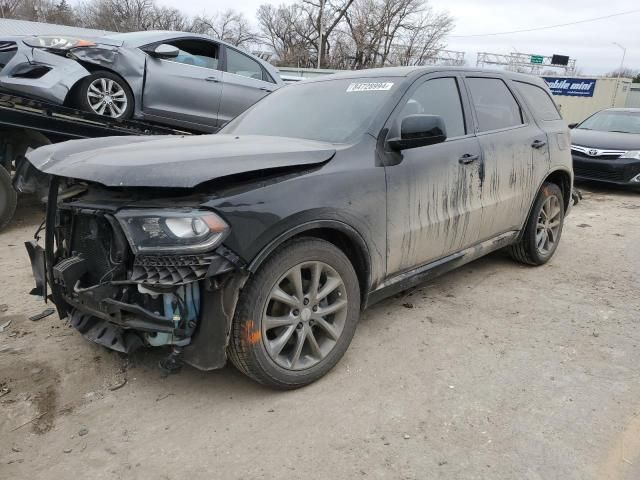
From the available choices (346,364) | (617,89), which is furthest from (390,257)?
(617,89)

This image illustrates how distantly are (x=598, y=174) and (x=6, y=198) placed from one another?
9.37 m

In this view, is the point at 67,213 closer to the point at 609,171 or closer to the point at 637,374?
the point at 637,374

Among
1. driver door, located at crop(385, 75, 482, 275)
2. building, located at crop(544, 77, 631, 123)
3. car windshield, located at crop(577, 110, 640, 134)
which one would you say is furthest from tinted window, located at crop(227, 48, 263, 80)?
building, located at crop(544, 77, 631, 123)

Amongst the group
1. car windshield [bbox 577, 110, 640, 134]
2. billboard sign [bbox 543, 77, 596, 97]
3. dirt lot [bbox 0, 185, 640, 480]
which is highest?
billboard sign [bbox 543, 77, 596, 97]

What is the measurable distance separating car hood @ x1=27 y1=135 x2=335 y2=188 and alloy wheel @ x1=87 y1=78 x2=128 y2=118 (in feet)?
10.3

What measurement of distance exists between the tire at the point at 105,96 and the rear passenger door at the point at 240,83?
1279mm

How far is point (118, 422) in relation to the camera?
255 centimetres

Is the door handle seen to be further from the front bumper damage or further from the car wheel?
the front bumper damage

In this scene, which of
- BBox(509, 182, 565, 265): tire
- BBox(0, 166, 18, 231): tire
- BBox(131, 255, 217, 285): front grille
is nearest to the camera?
BBox(131, 255, 217, 285): front grille

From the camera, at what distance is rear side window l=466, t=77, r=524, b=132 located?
4.00m

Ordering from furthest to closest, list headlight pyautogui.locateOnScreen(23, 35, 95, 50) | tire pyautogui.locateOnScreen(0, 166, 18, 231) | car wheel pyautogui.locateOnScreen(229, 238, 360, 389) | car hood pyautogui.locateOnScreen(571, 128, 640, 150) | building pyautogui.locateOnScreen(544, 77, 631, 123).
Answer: building pyautogui.locateOnScreen(544, 77, 631, 123), car hood pyautogui.locateOnScreen(571, 128, 640, 150), headlight pyautogui.locateOnScreen(23, 35, 95, 50), tire pyautogui.locateOnScreen(0, 166, 18, 231), car wheel pyautogui.locateOnScreen(229, 238, 360, 389)

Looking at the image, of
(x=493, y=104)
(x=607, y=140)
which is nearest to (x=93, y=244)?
(x=493, y=104)

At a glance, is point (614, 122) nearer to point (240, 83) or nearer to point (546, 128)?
point (546, 128)

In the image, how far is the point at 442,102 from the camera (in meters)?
3.71
